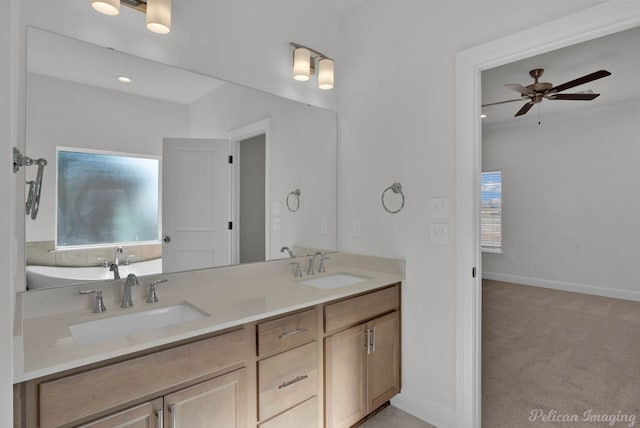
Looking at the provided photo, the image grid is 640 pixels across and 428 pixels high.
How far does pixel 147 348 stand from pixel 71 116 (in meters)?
1.08

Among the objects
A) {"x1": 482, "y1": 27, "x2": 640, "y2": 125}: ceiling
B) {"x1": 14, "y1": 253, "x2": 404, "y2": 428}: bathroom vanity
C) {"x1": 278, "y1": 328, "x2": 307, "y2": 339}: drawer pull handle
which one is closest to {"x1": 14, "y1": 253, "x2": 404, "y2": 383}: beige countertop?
{"x1": 14, "y1": 253, "x2": 404, "y2": 428}: bathroom vanity

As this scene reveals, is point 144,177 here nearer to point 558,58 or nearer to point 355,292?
point 355,292

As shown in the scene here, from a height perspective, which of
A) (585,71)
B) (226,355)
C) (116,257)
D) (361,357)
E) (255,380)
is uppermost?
(585,71)

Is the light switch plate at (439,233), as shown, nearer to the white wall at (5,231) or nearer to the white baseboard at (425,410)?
the white baseboard at (425,410)

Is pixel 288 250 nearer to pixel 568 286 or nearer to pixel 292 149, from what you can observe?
pixel 292 149

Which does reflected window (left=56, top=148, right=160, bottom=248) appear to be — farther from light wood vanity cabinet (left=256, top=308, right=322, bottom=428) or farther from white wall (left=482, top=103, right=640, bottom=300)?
white wall (left=482, top=103, right=640, bottom=300)

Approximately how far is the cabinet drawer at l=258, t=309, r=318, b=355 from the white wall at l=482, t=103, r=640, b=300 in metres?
5.19

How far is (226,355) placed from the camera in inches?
51.5

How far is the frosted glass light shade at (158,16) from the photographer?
60.1 inches

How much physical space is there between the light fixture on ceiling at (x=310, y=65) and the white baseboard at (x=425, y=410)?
7.07ft

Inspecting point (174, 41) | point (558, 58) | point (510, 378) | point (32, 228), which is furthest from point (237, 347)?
point (558, 58)

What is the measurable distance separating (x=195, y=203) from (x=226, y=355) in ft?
2.99

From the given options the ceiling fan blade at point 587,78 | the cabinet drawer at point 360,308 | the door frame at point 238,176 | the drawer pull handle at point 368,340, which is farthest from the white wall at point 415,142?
the ceiling fan blade at point 587,78

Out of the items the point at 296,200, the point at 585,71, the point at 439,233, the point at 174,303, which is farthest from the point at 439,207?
the point at 585,71
